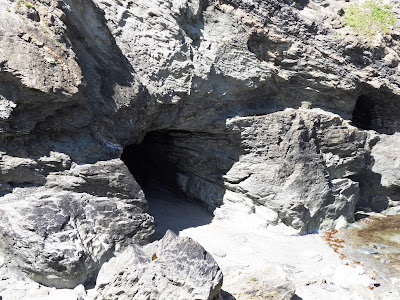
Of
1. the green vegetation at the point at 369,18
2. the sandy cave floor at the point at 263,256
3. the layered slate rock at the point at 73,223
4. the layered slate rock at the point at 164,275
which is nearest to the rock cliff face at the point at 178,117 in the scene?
the layered slate rock at the point at 73,223

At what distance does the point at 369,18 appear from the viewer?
1728 cm

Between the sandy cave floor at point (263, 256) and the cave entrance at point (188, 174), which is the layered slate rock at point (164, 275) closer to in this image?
the sandy cave floor at point (263, 256)

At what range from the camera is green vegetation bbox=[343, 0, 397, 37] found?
16875 mm

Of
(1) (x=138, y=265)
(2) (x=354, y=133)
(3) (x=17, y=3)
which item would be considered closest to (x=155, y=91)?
(3) (x=17, y=3)

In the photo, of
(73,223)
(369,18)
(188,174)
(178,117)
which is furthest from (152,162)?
(369,18)

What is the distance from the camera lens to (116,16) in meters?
12.6

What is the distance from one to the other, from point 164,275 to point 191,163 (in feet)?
26.1

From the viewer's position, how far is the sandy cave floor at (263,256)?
1023 centimetres

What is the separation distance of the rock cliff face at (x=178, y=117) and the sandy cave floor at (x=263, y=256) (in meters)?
0.79

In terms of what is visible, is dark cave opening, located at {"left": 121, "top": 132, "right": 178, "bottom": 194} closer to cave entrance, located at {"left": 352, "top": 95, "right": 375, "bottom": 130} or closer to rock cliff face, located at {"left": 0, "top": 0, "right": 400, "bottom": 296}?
rock cliff face, located at {"left": 0, "top": 0, "right": 400, "bottom": 296}

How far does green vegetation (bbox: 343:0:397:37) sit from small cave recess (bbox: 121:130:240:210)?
23.9 feet

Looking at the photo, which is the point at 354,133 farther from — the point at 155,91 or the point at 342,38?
the point at 155,91

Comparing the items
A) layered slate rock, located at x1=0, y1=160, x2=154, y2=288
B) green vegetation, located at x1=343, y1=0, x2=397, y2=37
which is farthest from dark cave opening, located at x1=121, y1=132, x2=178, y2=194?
green vegetation, located at x1=343, y1=0, x2=397, y2=37

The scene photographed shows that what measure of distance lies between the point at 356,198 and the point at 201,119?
7.71m
